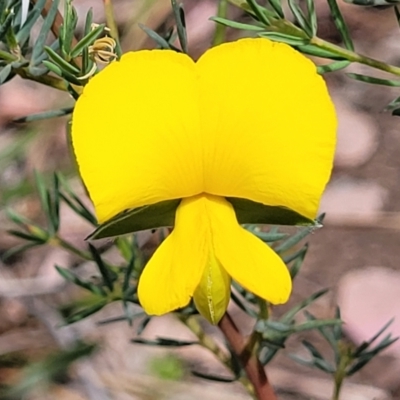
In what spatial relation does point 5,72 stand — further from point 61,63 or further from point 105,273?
point 105,273

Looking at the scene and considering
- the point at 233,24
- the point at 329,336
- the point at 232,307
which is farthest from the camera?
the point at 232,307

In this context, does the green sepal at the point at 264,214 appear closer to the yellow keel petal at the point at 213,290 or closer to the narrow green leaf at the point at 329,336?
the yellow keel petal at the point at 213,290

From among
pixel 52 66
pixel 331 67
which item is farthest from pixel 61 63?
pixel 331 67

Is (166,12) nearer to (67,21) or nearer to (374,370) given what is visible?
(374,370)

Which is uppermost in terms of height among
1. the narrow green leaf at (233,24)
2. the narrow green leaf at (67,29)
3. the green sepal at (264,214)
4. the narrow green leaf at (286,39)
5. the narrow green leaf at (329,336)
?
the narrow green leaf at (67,29)

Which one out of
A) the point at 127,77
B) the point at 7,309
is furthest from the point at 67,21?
the point at 7,309

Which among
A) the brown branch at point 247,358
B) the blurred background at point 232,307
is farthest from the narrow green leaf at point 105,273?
the blurred background at point 232,307
